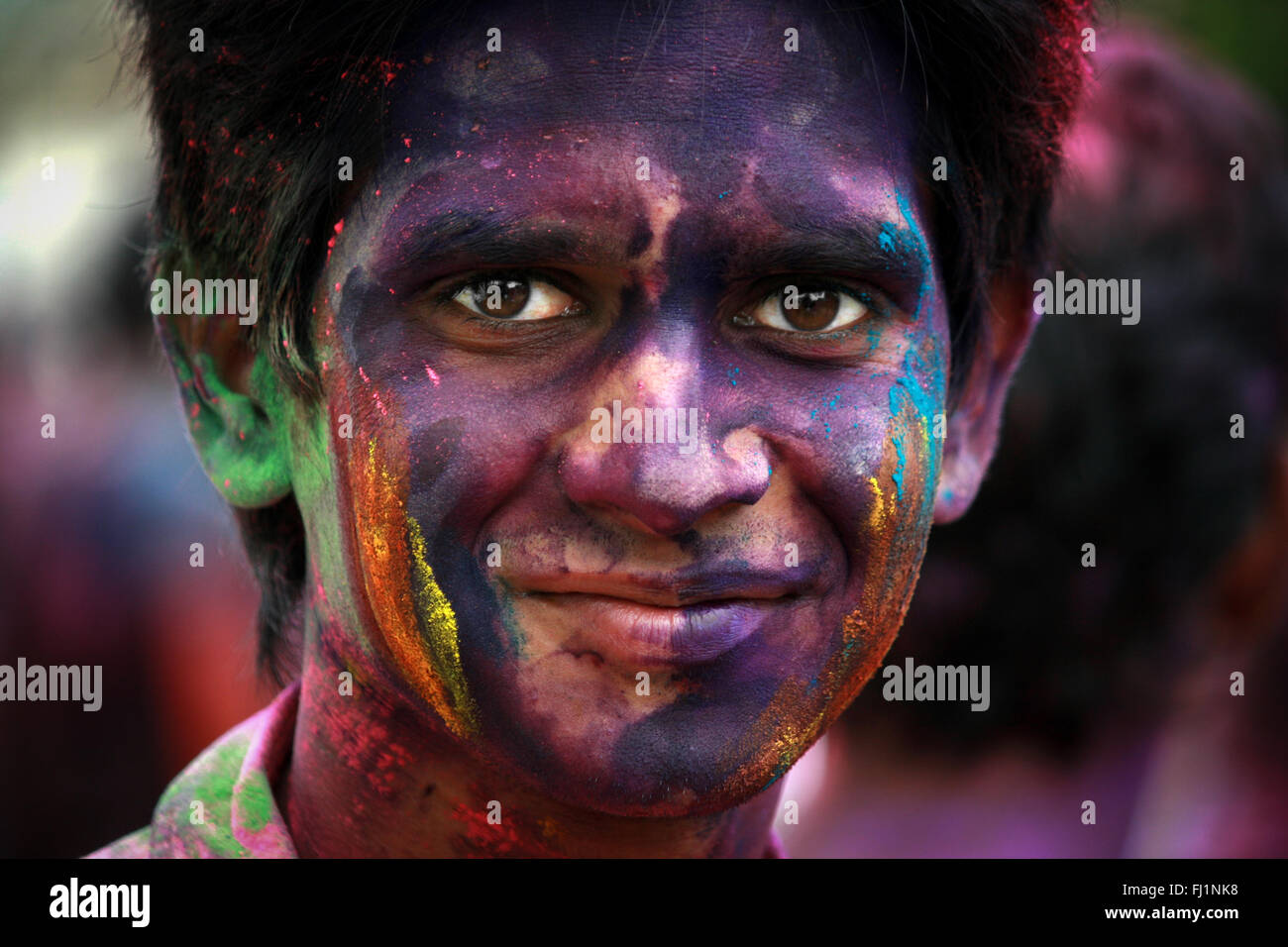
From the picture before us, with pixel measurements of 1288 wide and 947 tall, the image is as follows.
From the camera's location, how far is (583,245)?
2.20m

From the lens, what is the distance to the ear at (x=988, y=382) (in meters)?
2.88

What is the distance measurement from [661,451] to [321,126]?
0.79 m

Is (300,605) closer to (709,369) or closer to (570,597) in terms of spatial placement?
(570,597)

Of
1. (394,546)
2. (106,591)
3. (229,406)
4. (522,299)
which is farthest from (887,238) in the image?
(106,591)

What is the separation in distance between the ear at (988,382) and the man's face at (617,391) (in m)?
0.53

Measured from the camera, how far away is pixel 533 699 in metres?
2.25

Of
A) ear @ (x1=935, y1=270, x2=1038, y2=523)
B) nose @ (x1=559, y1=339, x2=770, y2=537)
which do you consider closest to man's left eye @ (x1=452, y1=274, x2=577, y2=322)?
nose @ (x1=559, y1=339, x2=770, y2=537)

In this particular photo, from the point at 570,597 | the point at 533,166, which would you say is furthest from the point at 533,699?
the point at 533,166

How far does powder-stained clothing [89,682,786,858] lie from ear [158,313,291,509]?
A: 457 millimetres

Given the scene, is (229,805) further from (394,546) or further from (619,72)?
(619,72)

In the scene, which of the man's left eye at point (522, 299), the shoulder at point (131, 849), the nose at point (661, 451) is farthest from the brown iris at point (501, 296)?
the shoulder at point (131, 849)

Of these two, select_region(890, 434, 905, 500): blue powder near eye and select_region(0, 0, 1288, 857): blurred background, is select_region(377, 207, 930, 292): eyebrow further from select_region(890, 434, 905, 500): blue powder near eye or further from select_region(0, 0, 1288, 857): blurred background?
select_region(0, 0, 1288, 857): blurred background

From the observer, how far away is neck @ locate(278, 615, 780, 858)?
2.55m
